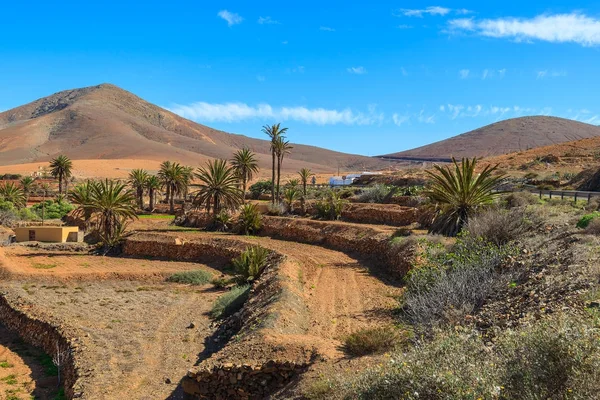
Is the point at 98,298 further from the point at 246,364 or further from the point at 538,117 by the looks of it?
the point at 538,117

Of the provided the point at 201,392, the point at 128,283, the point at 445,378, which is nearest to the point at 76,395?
the point at 201,392

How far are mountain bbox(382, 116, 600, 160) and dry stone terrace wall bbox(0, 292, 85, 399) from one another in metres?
137

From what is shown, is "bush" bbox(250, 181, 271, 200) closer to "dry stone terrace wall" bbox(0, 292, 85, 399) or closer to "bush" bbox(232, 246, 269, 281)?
"bush" bbox(232, 246, 269, 281)

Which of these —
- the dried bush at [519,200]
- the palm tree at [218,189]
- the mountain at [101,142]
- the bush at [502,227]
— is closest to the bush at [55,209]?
the palm tree at [218,189]

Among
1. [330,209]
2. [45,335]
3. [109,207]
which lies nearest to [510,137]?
[330,209]

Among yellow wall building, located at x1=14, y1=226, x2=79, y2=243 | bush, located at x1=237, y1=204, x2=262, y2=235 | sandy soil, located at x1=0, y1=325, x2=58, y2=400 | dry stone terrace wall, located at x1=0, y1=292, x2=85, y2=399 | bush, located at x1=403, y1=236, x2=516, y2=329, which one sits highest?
bush, located at x1=403, y1=236, x2=516, y2=329

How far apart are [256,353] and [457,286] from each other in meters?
4.20

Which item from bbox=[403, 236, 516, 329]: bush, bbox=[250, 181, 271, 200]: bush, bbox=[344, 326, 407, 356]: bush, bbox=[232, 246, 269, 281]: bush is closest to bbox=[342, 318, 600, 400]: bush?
bbox=[403, 236, 516, 329]: bush

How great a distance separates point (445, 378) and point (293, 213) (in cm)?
3391

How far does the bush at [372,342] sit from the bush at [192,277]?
15.0 metres

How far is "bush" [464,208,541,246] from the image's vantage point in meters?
13.7

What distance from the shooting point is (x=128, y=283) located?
76.9 ft

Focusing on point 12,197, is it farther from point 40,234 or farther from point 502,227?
point 502,227

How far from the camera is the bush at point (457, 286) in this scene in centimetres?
875
